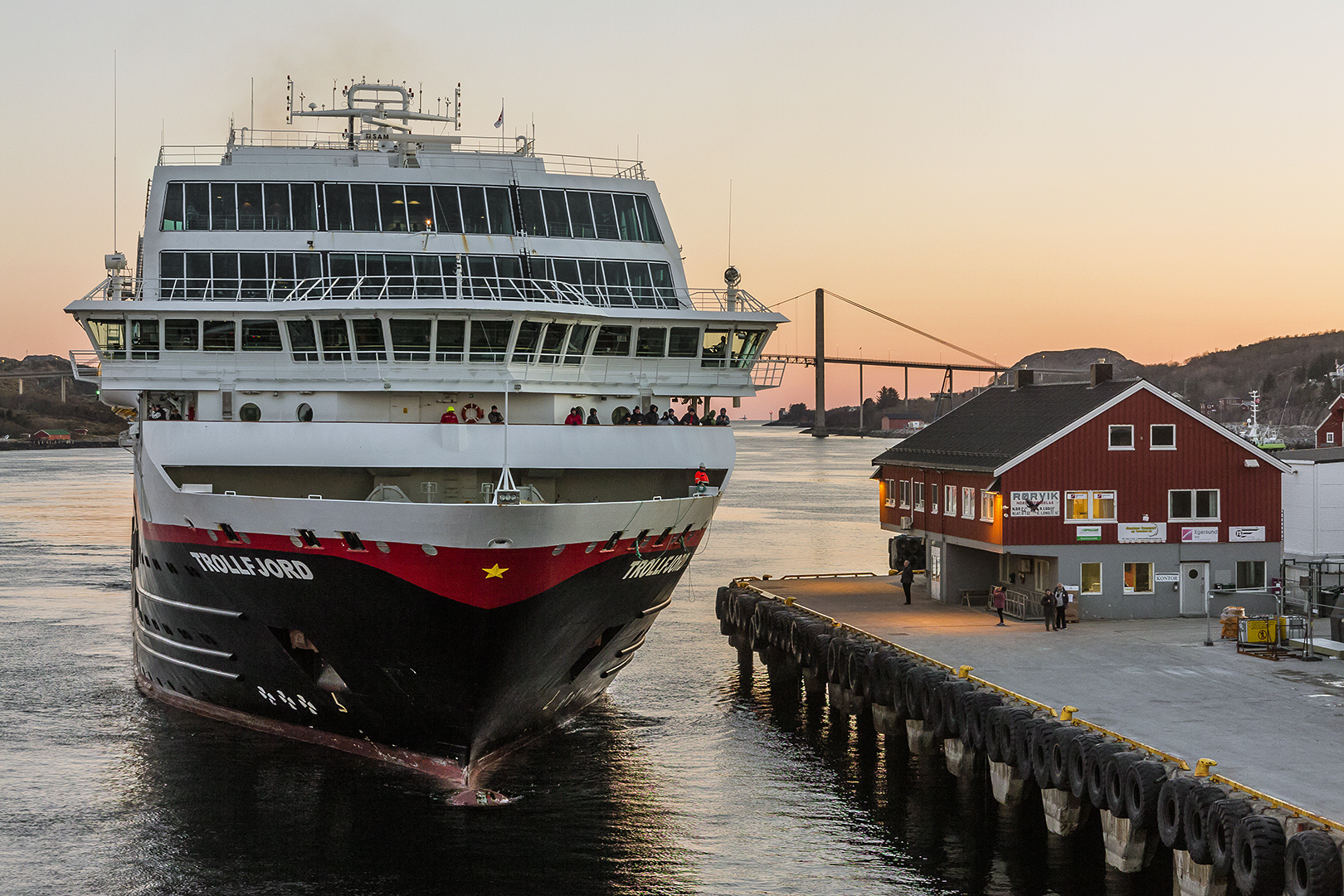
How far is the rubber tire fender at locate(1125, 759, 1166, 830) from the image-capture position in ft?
59.0

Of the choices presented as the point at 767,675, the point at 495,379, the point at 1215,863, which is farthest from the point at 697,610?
the point at 1215,863

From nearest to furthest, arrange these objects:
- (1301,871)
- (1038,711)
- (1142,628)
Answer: (1301,871)
(1038,711)
(1142,628)

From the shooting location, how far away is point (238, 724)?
28344 millimetres

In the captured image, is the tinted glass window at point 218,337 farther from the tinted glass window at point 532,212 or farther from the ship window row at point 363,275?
the tinted glass window at point 532,212

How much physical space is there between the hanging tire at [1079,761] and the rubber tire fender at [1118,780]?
0.69m

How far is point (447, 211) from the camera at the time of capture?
27.8 metres

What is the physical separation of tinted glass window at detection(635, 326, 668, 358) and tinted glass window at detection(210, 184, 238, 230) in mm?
8428

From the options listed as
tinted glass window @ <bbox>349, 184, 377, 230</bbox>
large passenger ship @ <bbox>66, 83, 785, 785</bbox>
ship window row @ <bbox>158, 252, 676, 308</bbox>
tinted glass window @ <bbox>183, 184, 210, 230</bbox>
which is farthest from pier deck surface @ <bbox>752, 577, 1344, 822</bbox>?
tinted glass window @ <bbox>183, 184, 210, 230</bbox>

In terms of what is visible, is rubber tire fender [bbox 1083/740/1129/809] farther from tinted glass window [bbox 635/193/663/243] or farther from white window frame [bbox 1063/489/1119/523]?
tinted glass window [bbox 635/193/663/243]

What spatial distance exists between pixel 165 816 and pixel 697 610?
92.5ft

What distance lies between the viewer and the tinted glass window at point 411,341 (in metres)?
24.1

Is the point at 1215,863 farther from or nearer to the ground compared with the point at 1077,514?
nearer to the ground

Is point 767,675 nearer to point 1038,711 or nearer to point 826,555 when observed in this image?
point 1038,711

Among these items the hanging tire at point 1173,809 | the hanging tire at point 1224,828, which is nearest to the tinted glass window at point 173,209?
the hanging tire at point 1173,809
